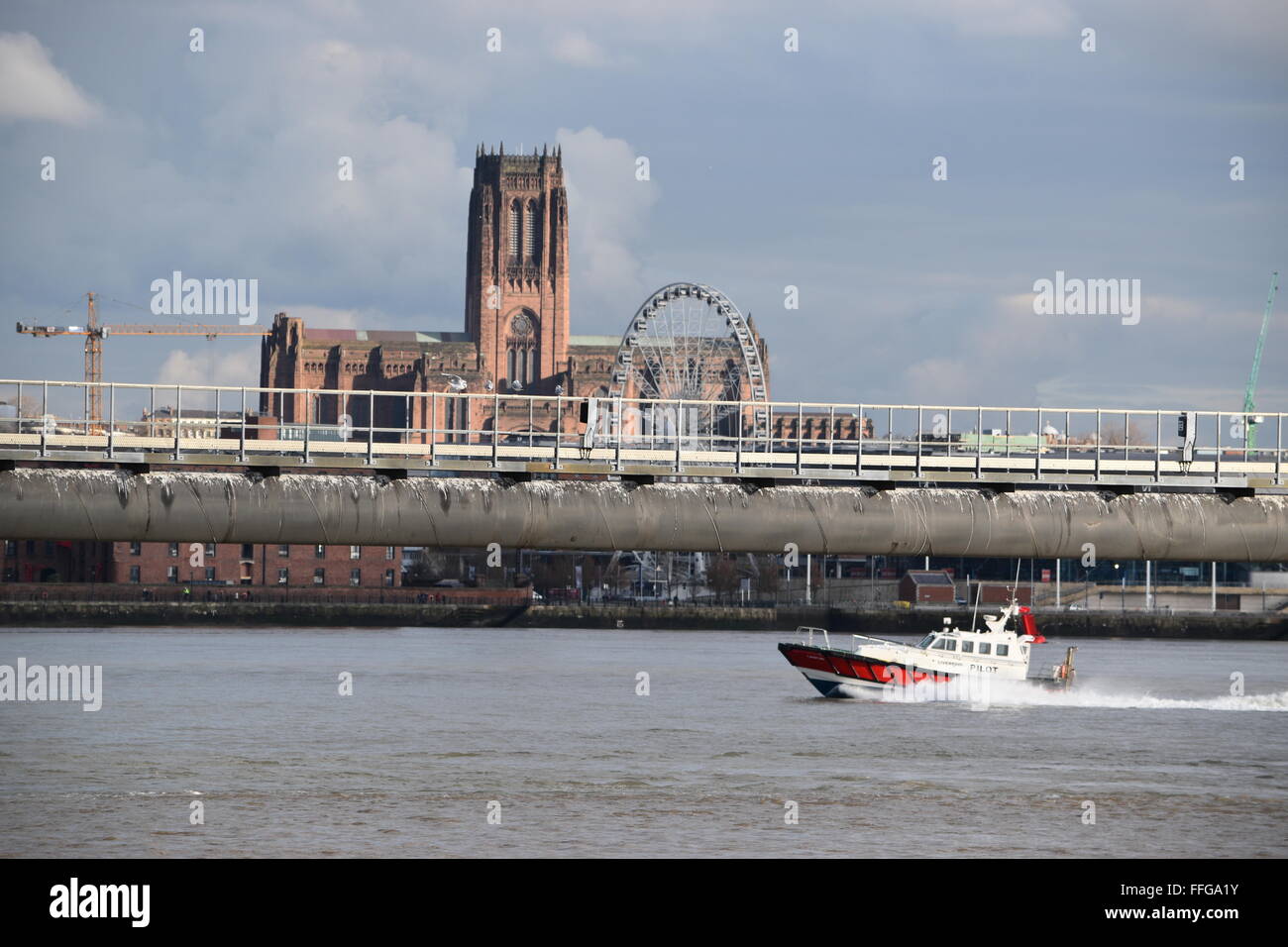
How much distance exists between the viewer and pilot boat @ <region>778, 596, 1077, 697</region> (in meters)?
70.2

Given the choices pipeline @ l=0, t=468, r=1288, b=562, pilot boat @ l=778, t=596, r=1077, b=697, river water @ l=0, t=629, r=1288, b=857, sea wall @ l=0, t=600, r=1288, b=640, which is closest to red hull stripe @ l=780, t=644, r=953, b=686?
pilot boat @ l=778, t=596, r=1077, b=697

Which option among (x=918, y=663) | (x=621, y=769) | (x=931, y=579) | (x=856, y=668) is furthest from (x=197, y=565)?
(x=621, y=769)

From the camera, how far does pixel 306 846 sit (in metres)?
37.1

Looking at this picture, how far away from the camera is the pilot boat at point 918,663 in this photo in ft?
230

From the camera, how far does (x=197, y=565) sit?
520 ft

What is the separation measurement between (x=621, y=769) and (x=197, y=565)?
11656cm

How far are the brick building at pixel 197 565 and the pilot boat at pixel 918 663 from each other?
87.5m

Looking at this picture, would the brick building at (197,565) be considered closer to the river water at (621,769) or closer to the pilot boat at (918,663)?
the river water at (621,769)

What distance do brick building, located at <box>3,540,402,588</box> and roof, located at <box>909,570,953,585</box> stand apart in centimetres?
5181

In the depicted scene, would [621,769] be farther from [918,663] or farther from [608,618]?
[608,618]

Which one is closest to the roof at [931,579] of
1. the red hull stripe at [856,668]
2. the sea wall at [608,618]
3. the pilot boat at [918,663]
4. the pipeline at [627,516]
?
the sea wall at [608,618]
